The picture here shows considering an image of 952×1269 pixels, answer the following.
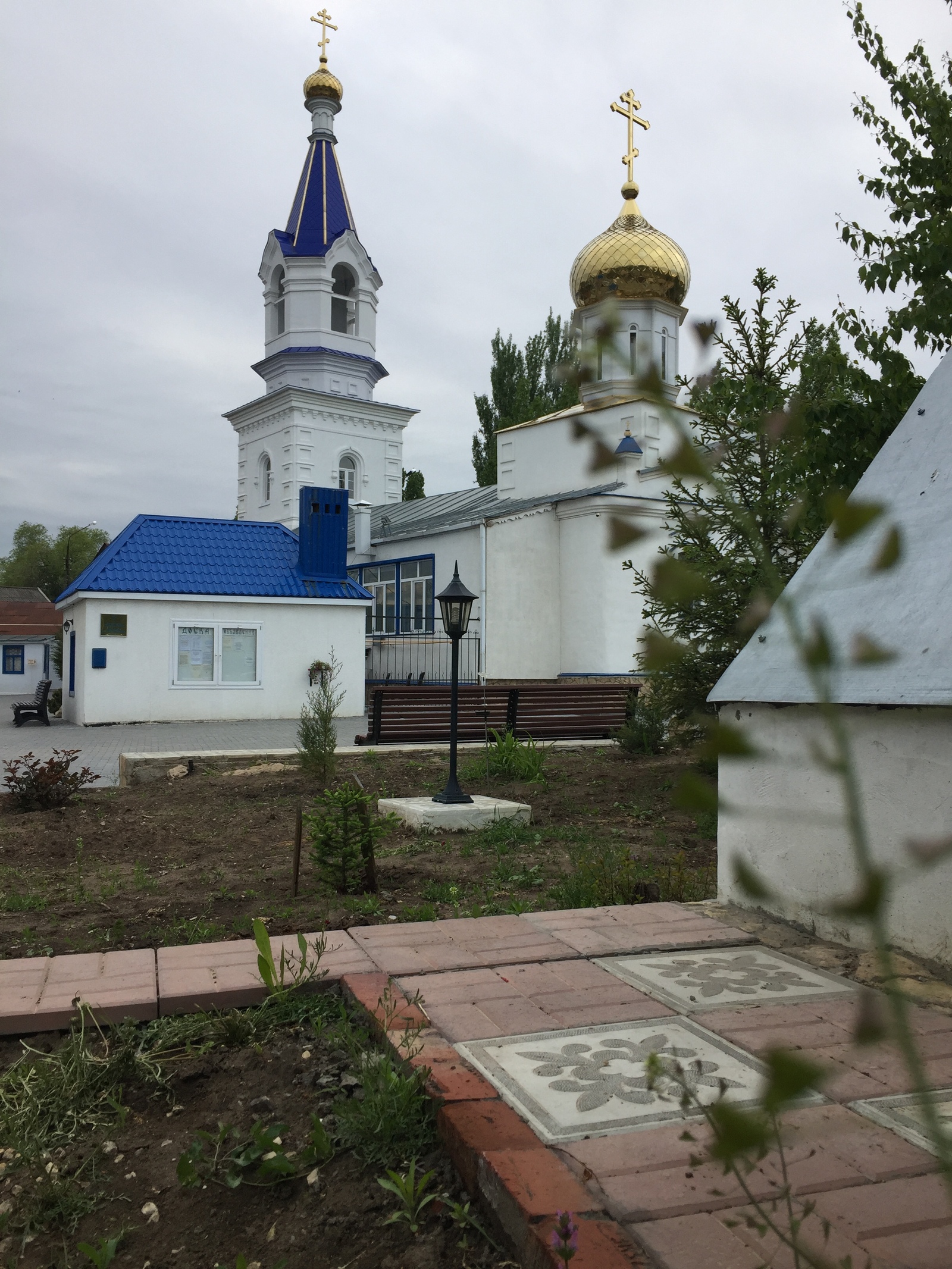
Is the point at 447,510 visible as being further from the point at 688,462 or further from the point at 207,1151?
the point at 688,462

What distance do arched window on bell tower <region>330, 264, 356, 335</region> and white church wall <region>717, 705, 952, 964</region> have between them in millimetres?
32320

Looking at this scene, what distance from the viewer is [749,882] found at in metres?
0.70

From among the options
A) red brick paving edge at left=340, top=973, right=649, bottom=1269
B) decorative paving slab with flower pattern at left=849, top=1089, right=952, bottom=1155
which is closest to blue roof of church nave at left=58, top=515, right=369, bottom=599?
red brick paving edge at left=340, top=973, right=649, bottom=1269

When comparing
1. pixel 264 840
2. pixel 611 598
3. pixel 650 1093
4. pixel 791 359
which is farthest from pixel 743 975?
pixel 611 598

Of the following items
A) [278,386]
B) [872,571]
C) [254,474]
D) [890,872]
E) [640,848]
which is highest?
[278,386]

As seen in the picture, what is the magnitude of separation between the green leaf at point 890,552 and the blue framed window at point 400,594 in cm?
2343

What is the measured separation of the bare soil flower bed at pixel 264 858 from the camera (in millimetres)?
4973

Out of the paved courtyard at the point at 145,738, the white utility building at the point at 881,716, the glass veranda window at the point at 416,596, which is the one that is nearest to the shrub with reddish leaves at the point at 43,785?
the paved courtyard at the point at 145,738

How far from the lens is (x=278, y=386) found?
3466 centimetres

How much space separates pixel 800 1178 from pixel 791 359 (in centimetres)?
819

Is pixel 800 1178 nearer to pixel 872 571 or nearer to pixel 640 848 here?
pixel 872 571

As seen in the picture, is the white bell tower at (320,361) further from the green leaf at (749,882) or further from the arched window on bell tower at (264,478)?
the green leaf at (749,882)

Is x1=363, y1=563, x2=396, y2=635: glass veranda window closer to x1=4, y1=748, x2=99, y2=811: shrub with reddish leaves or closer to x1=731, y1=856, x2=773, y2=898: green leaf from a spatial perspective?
x1=4, y1=748, x2=99, y2=811: shrub with reddish leaves

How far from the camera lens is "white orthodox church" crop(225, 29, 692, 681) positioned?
2297 centimetres
